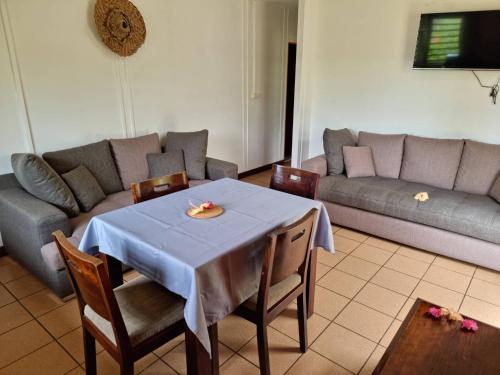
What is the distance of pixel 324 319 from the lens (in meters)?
2.20

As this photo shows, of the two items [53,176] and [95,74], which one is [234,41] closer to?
[95,74]

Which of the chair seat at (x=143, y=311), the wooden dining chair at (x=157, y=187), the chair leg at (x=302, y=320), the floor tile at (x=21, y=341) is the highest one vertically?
the wooden dining chair at (x=157, y=187)

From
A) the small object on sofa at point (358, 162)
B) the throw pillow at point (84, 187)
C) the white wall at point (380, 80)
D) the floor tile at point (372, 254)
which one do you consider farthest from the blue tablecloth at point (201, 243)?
the white wall at point (380, 80)

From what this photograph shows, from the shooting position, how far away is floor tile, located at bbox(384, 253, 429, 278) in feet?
9.04

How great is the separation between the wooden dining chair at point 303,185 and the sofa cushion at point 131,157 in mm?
1446

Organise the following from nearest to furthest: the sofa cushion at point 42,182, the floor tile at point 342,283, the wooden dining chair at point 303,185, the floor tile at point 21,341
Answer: the floor tile at point 21,341 → the wooden dining chair at point 303,185 → the sofa cushion at point 42,182 → the floor tile at point 342,283

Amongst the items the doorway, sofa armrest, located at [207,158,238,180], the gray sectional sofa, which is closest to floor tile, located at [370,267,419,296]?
the gray sectional sofa

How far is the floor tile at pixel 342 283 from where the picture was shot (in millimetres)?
2494

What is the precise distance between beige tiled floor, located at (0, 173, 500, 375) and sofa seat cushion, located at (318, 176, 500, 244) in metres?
0.35

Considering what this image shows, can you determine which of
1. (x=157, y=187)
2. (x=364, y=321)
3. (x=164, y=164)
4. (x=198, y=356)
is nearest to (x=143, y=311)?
(x=198, y=356)

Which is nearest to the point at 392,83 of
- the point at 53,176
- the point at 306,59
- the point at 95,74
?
the point at 306,59

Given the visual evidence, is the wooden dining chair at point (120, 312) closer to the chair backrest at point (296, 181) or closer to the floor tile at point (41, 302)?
the floor tile at point (41, 302)

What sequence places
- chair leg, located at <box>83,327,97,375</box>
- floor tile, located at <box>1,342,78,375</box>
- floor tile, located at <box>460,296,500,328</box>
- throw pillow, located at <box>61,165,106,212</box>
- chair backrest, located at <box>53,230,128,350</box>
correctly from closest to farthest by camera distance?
chair backrest, located at <box>53,230,128,350</box> < chair leg, located at <box>83,327,97,375</box> < floor tile, located at <box>1,342,78,375</box> < floor tile, located at <box>460,296,500,328</box> < throw pillow, located at <box>61,165,106,212</box>

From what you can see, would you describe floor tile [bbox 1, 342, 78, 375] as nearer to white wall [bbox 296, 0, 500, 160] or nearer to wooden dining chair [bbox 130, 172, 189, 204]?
wooden dining chair [bbox 130, 172, 189, 204]
